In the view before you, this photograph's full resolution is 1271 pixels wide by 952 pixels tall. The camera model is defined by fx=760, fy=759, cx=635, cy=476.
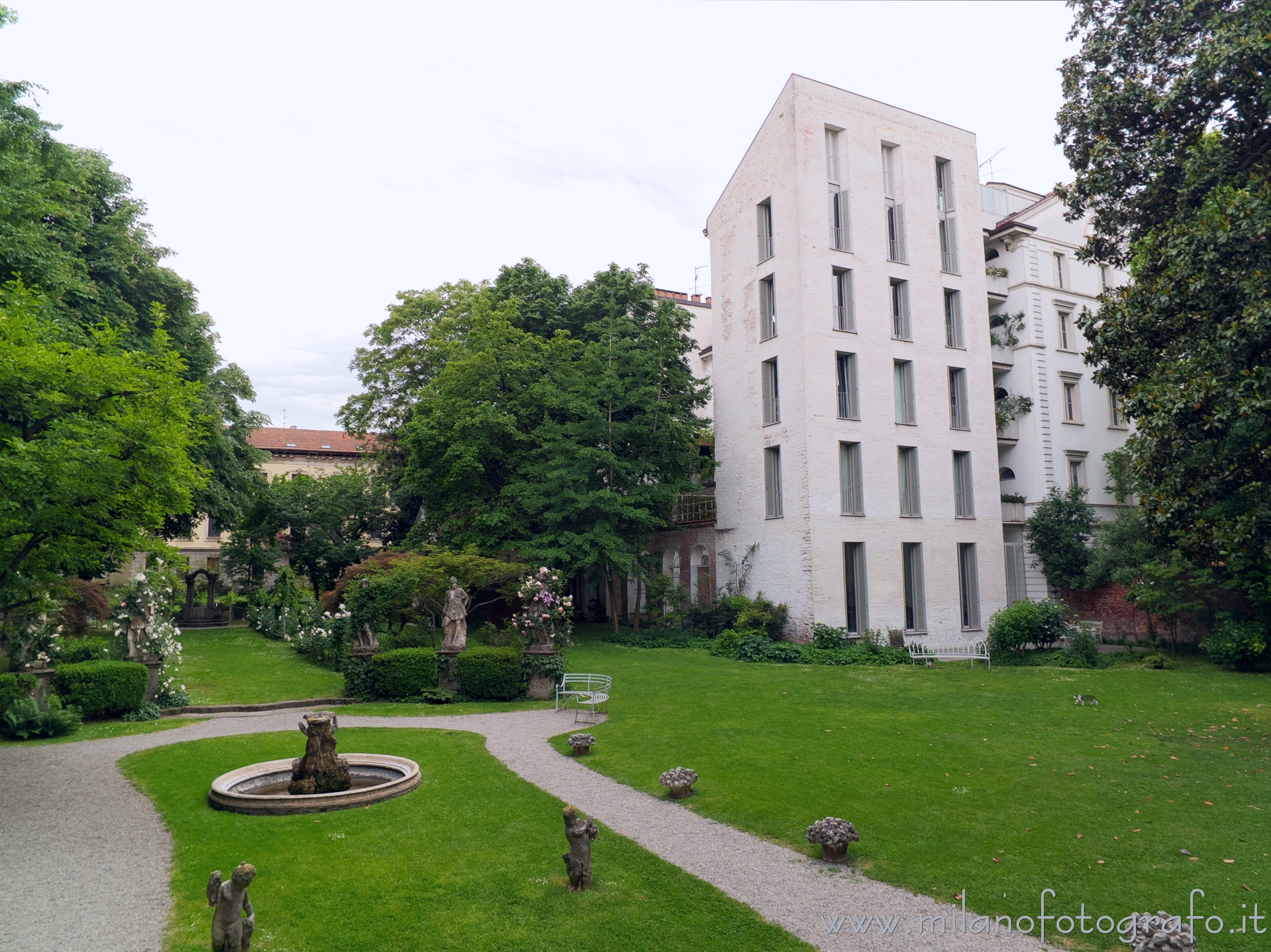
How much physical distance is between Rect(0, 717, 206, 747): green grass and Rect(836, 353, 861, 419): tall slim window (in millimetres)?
22067

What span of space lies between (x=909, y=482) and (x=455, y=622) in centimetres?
1808

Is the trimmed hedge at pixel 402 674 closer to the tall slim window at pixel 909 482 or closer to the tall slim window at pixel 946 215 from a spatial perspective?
the tall slim window at pixel 909 482

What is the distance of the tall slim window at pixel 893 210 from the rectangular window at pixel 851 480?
25.8 ft

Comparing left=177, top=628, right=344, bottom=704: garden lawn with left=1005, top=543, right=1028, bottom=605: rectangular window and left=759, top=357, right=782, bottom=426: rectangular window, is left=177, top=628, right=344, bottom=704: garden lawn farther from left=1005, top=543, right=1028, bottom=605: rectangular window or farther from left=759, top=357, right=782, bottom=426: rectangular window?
left=1005, top=543, right=1028, bottom=605: rectangular window

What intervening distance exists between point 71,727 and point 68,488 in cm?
836

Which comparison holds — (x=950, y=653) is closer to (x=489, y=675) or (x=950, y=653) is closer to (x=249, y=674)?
(x=489, y=675)

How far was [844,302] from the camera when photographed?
2858 cm

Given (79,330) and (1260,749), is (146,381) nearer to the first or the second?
(79,330)

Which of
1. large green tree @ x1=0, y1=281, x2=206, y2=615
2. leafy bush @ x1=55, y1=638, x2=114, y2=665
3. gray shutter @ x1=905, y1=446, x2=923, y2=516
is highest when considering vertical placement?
gray shutter @ x1=905, y1=446, x2=923, y2=516

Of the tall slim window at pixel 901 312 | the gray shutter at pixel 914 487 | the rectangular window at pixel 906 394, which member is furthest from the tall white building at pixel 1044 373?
the rectangular window at pixel 906 394

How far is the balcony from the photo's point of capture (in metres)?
32.2

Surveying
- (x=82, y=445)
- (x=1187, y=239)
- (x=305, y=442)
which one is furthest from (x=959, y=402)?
(x=305, y=442)

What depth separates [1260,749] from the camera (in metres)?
12.4

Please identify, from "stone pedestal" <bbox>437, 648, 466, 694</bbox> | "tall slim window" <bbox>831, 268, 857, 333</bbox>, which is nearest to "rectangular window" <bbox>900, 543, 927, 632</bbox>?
"tall slim window" <bbox>831, 268, 857, 333</bbox>
